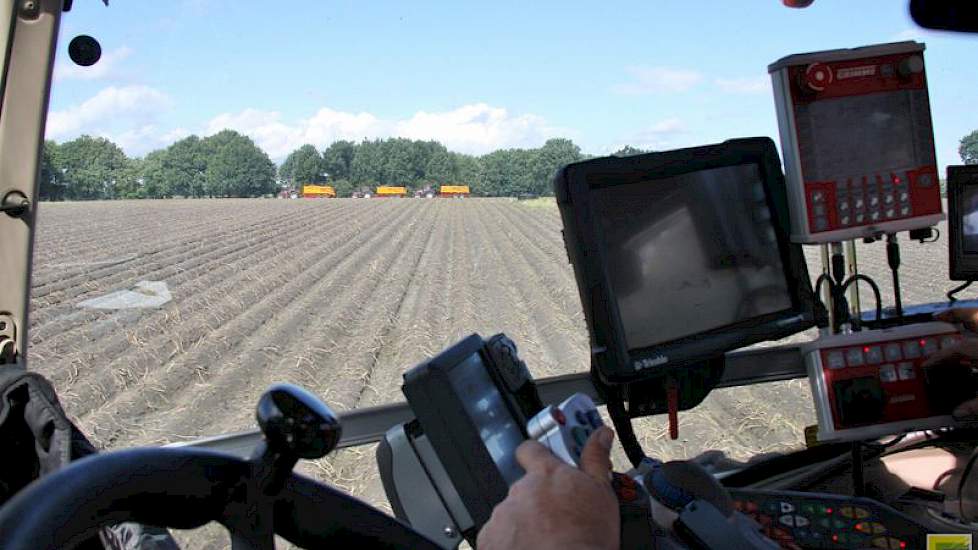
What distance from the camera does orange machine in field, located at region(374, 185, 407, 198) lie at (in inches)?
84.3

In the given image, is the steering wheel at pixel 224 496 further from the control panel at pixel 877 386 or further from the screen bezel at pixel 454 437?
the control panel at pixel 877 386

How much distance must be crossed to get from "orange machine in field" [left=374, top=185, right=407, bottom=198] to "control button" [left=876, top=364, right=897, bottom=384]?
1.24 meters

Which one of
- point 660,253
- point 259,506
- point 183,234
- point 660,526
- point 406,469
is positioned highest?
point 183,234

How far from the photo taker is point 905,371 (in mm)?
2195

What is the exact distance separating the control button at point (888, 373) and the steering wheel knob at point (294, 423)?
1729mm

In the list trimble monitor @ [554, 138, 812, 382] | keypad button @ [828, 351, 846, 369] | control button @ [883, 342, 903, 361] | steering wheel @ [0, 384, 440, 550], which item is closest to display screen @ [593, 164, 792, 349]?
trimble monitor @ [554, 138, 812, 382]

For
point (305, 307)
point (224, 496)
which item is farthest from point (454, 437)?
point (305, 307)

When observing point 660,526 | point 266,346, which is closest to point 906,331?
point 660,526

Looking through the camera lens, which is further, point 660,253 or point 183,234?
point 183,234

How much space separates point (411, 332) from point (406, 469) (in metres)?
0.93

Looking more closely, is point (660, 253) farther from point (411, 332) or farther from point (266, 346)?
point (266, 346)

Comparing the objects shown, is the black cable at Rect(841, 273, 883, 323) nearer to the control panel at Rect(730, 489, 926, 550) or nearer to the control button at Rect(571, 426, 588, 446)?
the control panel at Rect(730, 489, 926, 550)

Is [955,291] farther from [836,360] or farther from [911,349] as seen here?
[836,360]

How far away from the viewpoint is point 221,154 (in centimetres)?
186
